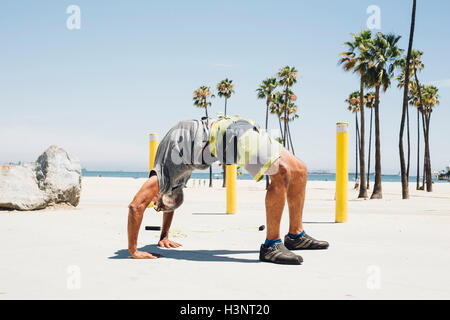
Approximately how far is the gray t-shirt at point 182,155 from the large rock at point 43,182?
24.6 feet

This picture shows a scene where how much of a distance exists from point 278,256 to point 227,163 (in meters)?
1.11

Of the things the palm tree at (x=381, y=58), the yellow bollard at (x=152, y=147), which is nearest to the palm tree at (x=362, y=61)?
the palm tree at (x=381, y=58)

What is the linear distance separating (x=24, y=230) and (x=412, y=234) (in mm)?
6233

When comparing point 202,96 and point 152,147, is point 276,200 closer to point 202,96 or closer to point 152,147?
point 152,147

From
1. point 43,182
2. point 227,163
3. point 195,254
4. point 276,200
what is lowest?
point 195,254

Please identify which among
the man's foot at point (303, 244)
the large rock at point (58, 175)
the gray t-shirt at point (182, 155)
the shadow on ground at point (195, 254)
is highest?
the gray t-shirt at point (182, 155)

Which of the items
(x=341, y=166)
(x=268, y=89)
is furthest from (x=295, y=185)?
(x=268, y=89)

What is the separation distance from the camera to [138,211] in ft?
14.3

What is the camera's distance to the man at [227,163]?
432cm

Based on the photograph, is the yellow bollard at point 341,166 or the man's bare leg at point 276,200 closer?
the man's bare leg at point 276,200

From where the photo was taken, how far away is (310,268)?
3967mm

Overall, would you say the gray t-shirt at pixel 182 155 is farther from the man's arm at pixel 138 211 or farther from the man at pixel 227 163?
the man's arm at pixel 138 211

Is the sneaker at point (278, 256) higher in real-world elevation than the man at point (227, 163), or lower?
lower
